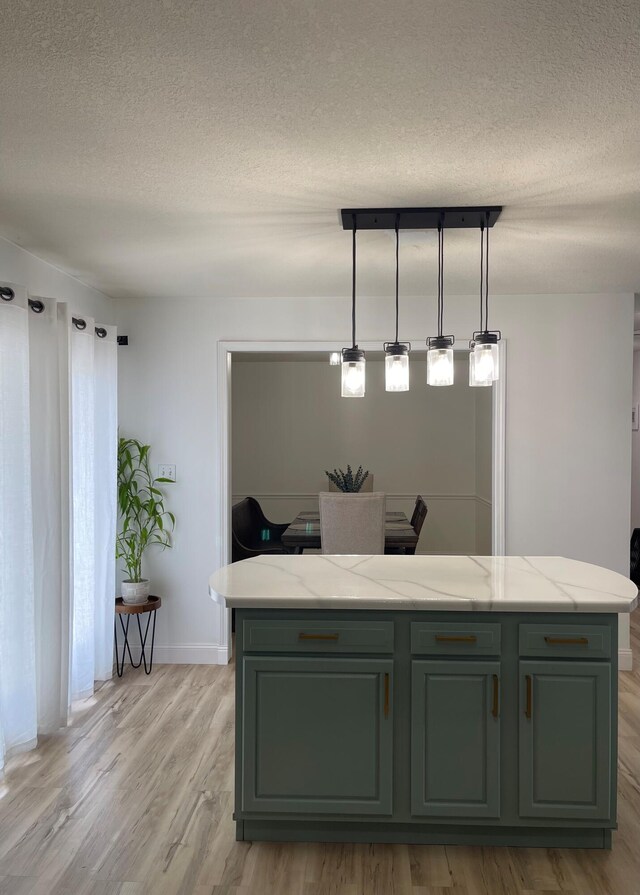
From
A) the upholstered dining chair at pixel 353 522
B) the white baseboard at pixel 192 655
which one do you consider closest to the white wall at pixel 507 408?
the white baseboard at pixel 192 655

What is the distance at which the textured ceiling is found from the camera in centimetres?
152

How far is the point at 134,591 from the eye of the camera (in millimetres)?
4355

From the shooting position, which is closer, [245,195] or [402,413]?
[245,195]

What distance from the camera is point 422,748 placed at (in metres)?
2.45

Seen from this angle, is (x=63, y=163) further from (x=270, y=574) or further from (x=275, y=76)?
(x=270, y=574)

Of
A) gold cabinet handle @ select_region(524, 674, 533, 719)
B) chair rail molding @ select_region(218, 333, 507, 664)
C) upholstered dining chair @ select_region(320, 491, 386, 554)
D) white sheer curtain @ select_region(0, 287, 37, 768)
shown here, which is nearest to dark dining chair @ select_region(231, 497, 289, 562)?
chair rail molding @ select_region(218, 333, 507, 664)

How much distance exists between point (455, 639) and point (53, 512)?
2101 millimetres

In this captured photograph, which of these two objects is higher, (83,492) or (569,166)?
(569,166)

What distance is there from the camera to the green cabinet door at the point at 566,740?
7.92ft

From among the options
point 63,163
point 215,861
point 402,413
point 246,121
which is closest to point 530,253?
point 246,121

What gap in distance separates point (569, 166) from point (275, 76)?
1.12m

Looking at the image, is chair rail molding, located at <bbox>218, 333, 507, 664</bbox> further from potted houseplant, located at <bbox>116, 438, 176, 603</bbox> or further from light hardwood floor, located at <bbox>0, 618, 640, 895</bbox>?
light hardwood floor, located at <bbox>0, 618, 640, 895</bbox>

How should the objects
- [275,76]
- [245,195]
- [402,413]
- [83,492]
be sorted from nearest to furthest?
[275,76] → [245,195] → [83,492] → [402,413]

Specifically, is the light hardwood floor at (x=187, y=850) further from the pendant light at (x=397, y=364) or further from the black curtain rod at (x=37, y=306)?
the black curtain rod at (x=37, y=306)
